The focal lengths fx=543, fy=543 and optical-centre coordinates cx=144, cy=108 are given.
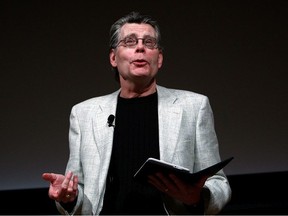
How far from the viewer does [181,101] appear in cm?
223

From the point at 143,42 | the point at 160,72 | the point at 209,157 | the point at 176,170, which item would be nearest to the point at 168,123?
the point at 209,157

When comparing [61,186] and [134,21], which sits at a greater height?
[134,21]

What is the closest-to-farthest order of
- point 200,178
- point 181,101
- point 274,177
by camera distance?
1. point 200,178
2. point 181,101
3. point 274,177

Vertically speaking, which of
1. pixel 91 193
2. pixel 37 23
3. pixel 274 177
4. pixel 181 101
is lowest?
pixel 274 177

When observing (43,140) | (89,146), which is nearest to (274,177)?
(43,140)

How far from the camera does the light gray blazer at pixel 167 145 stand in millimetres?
2092

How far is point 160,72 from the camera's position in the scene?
12.1ft

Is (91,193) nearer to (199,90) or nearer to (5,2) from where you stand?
(199,90)

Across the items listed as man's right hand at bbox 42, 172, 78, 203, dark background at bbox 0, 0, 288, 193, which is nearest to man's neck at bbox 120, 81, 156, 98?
man's right hand at bbox 42, 172, 78, 203

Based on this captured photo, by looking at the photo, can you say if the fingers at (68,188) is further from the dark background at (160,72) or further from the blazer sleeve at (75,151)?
the dark background at (160,72)

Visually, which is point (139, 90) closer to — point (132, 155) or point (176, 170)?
point (132, 155)

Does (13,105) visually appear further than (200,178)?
Yes

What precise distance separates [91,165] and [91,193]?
4.5 inches

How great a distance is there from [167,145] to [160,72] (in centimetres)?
162
